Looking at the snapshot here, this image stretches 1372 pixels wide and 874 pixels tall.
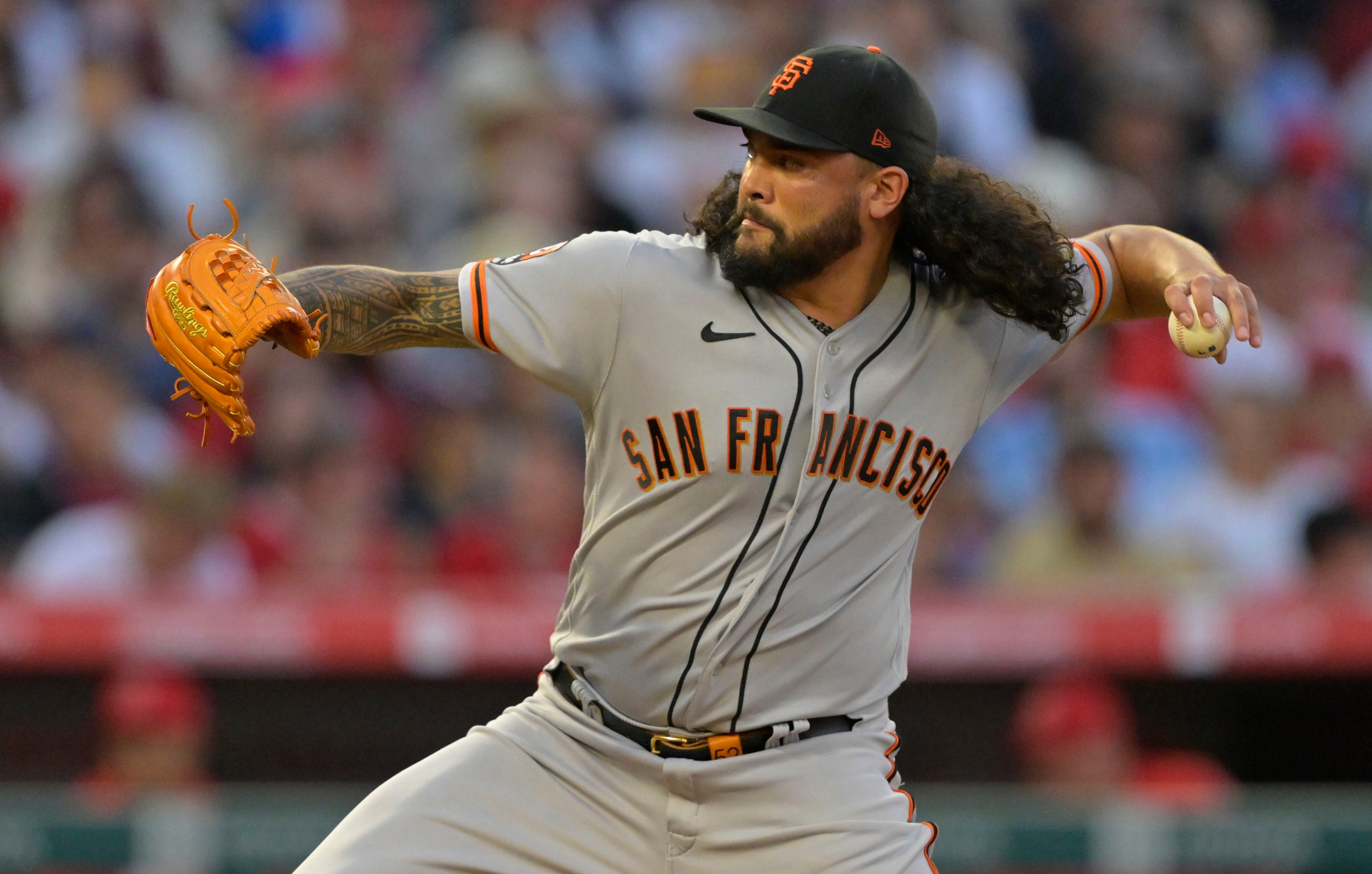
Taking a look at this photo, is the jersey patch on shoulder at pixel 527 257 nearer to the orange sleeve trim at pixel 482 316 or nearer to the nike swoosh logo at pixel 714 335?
the orange sleeve trim at pixel 482 316

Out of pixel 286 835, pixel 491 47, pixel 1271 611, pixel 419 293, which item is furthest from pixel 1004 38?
pixel 419 293

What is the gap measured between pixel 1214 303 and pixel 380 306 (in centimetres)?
142

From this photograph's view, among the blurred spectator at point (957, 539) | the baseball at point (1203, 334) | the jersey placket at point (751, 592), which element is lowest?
the jersey placket at point (751, 592)

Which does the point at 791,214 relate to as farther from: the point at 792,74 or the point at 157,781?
the point at 157,781

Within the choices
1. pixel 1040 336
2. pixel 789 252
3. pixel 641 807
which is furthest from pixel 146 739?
pixel 1040 336

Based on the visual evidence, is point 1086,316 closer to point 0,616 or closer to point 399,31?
point 0,616

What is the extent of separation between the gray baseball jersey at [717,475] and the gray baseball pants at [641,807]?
82 millimetres

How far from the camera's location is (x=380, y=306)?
10.2 feet

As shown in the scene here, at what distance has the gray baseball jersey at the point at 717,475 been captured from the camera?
3.11 m

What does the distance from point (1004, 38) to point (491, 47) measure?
2.46 meters

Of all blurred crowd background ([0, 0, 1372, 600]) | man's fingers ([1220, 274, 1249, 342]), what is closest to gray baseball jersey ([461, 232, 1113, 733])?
man's fingers ([1220, 274, 1249, 342])

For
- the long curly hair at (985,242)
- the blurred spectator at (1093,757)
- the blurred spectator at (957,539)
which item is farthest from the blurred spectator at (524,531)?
the long curly hair at (985,242)

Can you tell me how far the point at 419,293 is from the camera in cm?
315

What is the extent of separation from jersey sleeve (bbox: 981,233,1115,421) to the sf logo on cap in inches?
23.7
